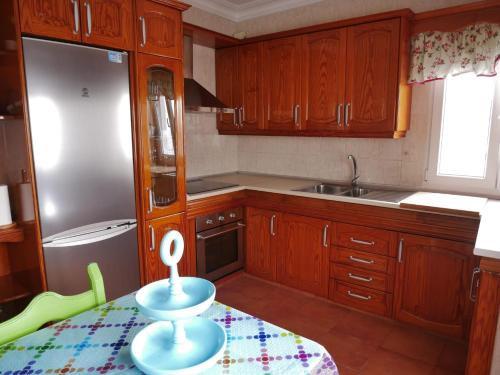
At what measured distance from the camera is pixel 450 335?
2254 mm

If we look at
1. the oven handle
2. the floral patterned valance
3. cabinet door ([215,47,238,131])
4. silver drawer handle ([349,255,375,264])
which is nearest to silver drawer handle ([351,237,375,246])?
silver drawer handle ([349,255,375,264])

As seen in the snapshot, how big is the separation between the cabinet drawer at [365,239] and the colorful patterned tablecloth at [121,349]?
154 cm

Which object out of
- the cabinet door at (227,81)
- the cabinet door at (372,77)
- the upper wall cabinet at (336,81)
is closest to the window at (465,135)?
the upper wall cabinet at (336,81)

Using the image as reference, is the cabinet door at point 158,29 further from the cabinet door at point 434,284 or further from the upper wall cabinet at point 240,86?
the cabinet door at point 434,284

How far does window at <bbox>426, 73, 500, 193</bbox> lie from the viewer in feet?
8.04

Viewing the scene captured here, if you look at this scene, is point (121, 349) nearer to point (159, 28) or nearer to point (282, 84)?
point (159, 28)

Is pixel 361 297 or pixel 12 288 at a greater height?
pixel 12 288

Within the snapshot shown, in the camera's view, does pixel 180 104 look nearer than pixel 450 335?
No

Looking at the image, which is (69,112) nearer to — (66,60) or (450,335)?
(66,60)

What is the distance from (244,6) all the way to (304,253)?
236 cm

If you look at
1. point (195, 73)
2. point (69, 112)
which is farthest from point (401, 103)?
point (69, 112)

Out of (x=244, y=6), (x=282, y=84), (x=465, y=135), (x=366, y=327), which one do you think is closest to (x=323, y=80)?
(x=282, y=84)

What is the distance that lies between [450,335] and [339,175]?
4.77 ft

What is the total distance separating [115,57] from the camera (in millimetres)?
2125
